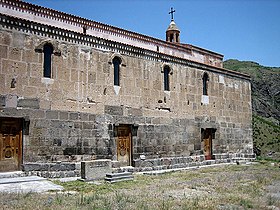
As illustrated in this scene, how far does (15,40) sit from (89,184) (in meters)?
5.36

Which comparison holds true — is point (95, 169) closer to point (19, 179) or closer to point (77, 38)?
point (19, 179)

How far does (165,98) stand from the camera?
14.6 metres

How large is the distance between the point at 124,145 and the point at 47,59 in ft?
15.6

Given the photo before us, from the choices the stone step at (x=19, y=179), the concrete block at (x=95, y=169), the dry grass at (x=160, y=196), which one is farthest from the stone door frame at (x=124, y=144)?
the stone step at (x=19, y=179)

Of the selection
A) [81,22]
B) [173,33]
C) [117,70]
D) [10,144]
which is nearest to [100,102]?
[117,70]

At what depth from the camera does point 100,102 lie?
12172mm

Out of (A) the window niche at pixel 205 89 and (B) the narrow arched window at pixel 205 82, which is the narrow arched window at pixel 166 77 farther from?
(B) the narrow arched window at pixel 205 82

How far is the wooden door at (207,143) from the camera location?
655 inches

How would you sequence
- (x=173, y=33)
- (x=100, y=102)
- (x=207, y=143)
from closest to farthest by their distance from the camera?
(x=100, y=102), (x=207, y=143), (x=173, y=33)

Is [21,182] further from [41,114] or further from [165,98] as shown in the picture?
[165,98]

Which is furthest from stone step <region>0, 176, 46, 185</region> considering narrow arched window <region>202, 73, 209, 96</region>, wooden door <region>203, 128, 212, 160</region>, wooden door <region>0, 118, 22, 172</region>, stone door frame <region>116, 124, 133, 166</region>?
narrow arched window <region>202, 73, 209, 96</region>

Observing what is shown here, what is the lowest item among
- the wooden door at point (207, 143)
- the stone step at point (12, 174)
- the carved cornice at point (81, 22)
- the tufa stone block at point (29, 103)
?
the stone step at point (12, 174)

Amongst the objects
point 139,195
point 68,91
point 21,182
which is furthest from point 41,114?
point 139,195

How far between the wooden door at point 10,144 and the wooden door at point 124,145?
411 centimetres
